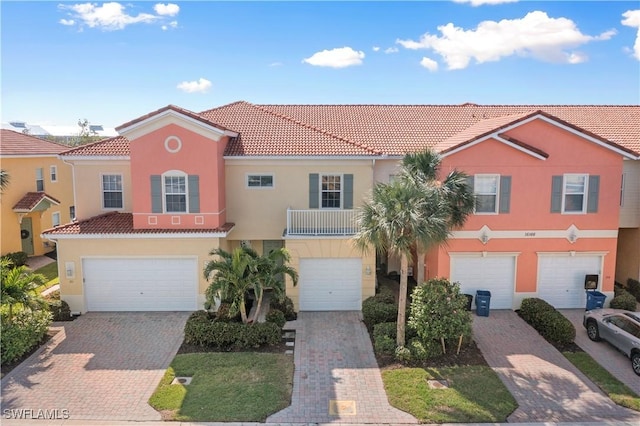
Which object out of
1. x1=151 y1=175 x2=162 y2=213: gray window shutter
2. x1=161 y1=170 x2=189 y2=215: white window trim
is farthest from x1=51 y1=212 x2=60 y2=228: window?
x1=161 y1=170 x2=189 y2=215: white window trim

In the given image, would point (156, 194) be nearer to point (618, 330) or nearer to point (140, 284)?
point (140, 284)

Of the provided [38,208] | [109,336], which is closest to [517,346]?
[109,336]

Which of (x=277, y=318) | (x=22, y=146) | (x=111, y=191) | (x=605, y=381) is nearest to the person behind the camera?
(x=605, y=381)

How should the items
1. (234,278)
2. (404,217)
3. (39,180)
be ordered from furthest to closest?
(39,180) < (234,278) < (404,217)

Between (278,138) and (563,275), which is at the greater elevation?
(278,138)

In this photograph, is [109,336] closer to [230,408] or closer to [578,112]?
[230,408]

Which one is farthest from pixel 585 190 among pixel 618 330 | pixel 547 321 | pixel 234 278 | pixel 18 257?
pixel 18 257
